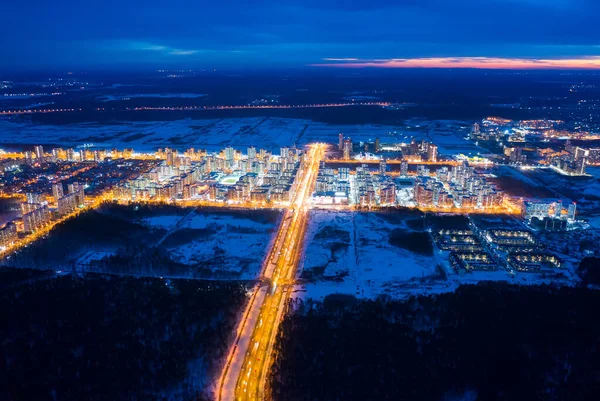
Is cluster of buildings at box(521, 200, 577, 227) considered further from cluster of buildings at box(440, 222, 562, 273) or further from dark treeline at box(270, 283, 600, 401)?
dark treeline at box(270, 283, 600, 401)

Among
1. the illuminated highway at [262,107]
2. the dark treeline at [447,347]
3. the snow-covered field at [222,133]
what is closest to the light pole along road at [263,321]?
Result: the dark treeline at [447,347]

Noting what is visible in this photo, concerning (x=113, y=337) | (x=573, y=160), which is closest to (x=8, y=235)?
(x=113, y=337)

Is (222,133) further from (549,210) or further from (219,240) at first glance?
(549,210)

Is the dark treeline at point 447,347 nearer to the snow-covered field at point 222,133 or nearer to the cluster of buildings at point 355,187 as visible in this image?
the cluster of buildings at point 355,187

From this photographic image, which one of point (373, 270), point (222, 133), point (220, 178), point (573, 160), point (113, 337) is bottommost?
point (113, 337)

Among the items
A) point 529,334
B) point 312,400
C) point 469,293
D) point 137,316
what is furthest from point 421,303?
point 137,316
